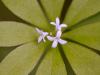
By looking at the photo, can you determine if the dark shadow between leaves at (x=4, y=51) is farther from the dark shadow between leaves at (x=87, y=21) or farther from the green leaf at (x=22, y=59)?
the dark shadow between leaves at (x=87, y=21)

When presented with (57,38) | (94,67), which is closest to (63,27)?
(57,38)

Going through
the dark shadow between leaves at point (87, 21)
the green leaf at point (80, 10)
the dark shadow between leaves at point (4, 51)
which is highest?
the green leaf at point (80, 10)

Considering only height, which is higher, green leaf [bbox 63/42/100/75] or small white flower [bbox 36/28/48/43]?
small white flower [bbox 36/28/48/43]

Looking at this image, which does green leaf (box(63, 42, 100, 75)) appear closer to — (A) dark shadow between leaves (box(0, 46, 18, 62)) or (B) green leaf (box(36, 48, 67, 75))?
(B) green leaf (box(36, 48, 67, 75))

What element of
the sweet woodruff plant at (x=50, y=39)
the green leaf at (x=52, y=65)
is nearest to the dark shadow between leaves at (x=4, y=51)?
the sweet woodruff plant at (x=50, y=39)

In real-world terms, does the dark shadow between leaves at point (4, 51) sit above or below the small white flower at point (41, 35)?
below

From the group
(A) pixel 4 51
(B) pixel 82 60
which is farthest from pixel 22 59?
(B) pixel 82 60

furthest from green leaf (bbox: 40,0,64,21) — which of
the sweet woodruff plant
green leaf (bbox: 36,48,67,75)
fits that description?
green leaf (bbox: 36,48,67,75)
